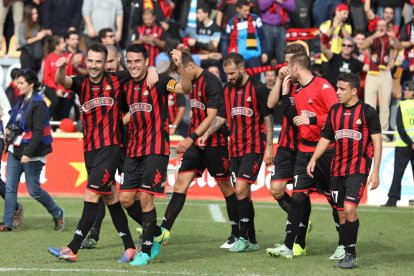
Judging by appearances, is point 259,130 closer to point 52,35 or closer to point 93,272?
point 93,272

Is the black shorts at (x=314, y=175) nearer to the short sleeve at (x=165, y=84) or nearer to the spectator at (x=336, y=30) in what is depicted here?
the short sleeve at (x=165, y=84)

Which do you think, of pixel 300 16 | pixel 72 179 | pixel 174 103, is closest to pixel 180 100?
pixel 174 103

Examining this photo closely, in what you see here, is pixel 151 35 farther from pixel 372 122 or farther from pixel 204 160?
pixel 372 122

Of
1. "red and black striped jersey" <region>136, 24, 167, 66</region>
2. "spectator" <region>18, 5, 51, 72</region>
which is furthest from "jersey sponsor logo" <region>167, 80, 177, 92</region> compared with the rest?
"spectator" <region>18, 5, 51, 72</region>

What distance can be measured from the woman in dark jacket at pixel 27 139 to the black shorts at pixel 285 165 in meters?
3.18

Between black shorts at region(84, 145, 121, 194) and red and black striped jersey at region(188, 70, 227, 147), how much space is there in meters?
1.32

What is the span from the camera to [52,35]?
2122cm

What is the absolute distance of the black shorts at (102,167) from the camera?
10.2 metres

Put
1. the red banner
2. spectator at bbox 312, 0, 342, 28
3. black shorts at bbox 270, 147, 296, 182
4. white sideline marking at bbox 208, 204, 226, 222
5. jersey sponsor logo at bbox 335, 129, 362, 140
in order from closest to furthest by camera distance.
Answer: jersey sponsor logo at bbox 335, 129, 362, 140
black shorts at bbox 270, 147, 296, 182
white sideline marking at bbox 208, 204, 226, 222
the red banner
spectator at bbox 312, 0, 342, 28

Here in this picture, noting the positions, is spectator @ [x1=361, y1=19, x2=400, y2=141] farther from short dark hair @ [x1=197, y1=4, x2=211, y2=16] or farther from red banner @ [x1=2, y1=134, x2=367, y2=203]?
short dark hair @ [x1=197, y1=4, x2=211, y2=16]

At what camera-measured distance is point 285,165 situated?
1143 cm

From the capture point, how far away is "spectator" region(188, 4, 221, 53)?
66.8 ft

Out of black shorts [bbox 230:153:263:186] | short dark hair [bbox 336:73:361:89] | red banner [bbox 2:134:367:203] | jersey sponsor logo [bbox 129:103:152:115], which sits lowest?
red banner [bbox 2:134:367:203]

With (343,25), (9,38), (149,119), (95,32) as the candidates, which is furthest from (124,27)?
(149,119)
